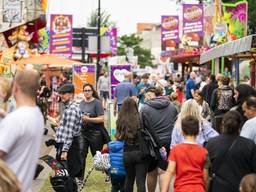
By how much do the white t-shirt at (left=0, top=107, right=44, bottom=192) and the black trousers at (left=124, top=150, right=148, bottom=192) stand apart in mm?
4304

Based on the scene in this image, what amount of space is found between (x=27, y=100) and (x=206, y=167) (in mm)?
2621

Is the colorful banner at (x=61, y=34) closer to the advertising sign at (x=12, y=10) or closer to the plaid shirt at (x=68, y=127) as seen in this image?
the advertising sign at (x=12, y=10)

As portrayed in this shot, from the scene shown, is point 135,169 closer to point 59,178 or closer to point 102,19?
point 59,178

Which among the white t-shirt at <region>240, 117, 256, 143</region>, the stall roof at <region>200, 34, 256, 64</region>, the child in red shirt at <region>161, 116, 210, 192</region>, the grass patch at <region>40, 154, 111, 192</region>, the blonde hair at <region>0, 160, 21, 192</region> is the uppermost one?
the stall roof at <region>200, 34, 256, 64</region>

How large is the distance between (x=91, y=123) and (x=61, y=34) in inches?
1144

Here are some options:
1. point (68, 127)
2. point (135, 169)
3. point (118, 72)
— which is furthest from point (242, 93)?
point (118, 72)

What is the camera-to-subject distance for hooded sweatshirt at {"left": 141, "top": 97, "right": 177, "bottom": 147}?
10.8 metres

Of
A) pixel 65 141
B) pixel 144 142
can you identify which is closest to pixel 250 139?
pixel 144 142

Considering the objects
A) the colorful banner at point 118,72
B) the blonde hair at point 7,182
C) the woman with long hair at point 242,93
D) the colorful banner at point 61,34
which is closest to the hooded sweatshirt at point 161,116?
the woman with long hair at point 242,93

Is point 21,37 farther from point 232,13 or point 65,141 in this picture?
point 65,141

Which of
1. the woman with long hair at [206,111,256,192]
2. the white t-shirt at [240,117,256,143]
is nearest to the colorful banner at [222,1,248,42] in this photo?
the white t-shirt at [240,117,256,143]

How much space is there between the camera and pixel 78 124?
1077 cm

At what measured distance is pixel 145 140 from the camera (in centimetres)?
996

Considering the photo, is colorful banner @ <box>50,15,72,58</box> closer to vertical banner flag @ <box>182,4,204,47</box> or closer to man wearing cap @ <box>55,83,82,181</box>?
vertical banner flag @ <box>182,4,204,47</box>
